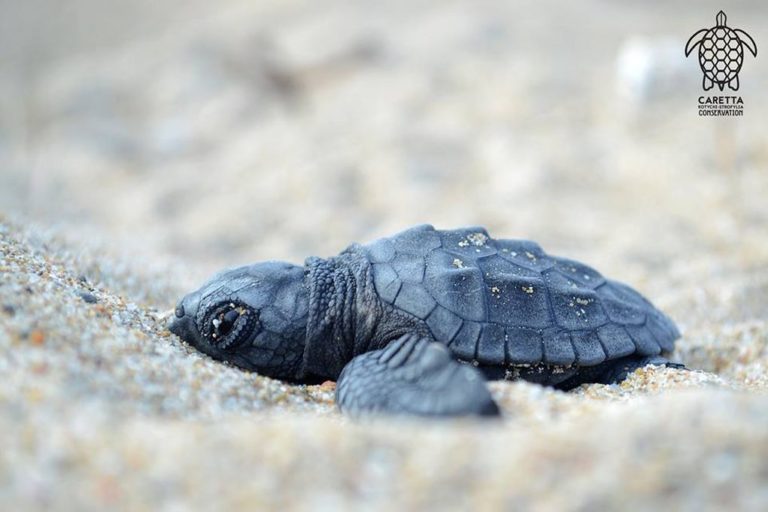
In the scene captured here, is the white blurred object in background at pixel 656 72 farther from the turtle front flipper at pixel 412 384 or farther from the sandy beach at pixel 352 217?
the turtle front flipper at pixel 412 384

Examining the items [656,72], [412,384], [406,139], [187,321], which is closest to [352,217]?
[406,139]

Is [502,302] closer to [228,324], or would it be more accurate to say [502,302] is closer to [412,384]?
[412,384]

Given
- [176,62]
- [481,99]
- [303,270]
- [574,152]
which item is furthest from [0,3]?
[303,270]

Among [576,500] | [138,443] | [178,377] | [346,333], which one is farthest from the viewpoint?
[346,333]

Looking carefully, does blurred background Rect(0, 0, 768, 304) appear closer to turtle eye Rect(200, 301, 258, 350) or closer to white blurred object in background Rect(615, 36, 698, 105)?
white blurred object in background Rect(615, 36, 698, 105)

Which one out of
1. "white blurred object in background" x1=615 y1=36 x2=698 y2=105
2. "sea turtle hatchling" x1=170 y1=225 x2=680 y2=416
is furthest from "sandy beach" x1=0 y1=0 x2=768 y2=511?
"sea turtle hatchling" x1=170 y1=225 x2=680 y2=416

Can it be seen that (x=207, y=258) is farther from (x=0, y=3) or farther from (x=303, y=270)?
(x=0, y=3)

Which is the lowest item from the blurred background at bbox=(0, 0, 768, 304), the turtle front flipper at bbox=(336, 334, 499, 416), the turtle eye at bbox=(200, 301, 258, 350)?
the turtle front flipper at bbox=(336, 334, 499, 416)
